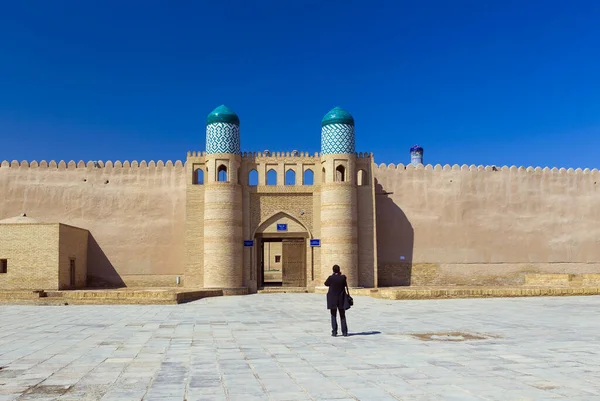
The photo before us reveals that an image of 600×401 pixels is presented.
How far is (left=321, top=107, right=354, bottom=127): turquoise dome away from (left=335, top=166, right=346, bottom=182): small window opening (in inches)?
66.2

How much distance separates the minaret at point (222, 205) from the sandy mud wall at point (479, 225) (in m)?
5.79

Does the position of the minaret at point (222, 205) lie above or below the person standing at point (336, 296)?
above

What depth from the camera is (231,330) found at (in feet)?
33.5

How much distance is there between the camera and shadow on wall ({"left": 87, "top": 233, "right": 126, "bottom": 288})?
23109mm

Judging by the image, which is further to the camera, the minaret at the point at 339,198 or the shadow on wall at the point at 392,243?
the shadow on wall at the point at 392,243

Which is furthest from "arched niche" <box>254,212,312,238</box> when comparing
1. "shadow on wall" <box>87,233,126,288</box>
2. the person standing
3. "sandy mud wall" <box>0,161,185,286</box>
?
the person standing

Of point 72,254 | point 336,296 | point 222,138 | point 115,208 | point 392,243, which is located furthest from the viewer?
point 392,243

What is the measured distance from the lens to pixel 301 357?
716 cm

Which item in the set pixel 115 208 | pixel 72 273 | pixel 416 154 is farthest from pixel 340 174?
pixel 416 154

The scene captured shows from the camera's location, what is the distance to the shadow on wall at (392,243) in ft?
79.3

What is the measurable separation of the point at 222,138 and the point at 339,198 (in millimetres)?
4738

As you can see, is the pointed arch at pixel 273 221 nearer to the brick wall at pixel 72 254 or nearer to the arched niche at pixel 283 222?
the arched niche at pixel 283 222

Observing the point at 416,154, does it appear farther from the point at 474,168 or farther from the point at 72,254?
the point at 72,254

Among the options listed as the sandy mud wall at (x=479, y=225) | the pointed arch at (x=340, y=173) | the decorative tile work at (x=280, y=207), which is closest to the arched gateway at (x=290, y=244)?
the decorative tile work at (x=280, y=207)
